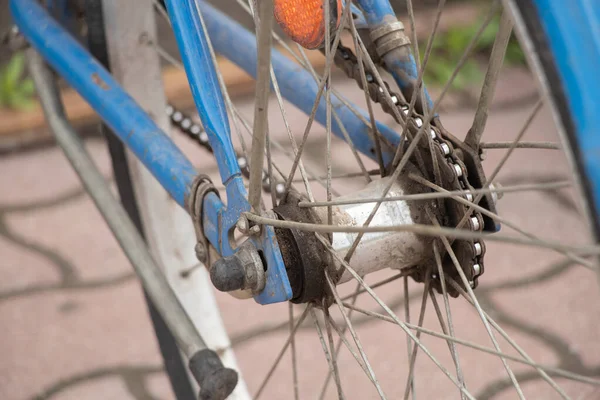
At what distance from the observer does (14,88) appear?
5.28ft

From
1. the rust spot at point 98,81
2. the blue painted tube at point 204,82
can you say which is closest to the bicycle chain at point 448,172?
the blue painted tube at point 204,82

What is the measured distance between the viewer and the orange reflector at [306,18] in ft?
1.91

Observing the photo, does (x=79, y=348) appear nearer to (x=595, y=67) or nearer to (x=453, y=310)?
(x=453, y=310)

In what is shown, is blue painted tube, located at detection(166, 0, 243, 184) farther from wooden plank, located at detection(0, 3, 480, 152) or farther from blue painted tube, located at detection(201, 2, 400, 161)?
wooden plank, located at detection(0, 3, 480, 152)

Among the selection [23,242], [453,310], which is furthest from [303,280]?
[23,242]

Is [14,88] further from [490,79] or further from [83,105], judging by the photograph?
[490,79]

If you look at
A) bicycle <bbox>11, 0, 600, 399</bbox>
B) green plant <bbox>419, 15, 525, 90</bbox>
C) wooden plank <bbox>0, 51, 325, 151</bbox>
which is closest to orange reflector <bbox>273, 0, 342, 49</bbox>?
bicycle <bbox>11, 0, 600, 399</bbox>

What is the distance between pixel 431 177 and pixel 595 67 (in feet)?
0.80

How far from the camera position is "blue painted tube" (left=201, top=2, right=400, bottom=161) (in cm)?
70

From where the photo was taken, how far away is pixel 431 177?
1.97 feet

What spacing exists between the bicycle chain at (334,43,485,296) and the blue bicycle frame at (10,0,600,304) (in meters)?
0.03

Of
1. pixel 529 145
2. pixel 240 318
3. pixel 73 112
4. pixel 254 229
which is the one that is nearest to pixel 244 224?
pixel 254 229

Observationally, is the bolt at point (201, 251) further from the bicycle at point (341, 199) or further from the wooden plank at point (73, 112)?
the wooden plank at point (73, 112)

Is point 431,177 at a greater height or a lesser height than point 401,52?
lesser
